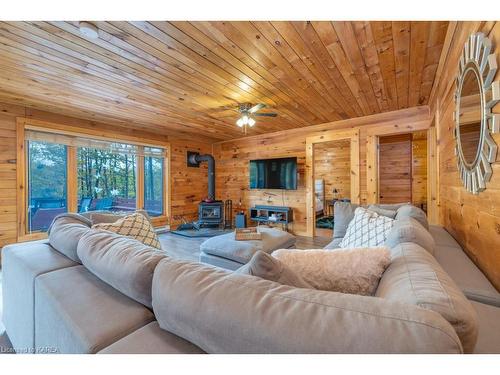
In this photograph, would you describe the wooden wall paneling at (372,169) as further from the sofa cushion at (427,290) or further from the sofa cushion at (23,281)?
the sofa cushion at (23,281)

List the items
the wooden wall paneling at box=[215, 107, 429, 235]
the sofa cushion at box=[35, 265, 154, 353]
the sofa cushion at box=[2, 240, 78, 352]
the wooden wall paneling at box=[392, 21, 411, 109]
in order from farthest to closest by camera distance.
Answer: the wooden wall paneling at box=[215, 107, 429, 235] → the wooden wall paneling at box=[392, 21, 411, 109] → the sofa cushion at box=[2, 240, 78, 352] → the sofa cushion at box=[35, 265, 154, 353]

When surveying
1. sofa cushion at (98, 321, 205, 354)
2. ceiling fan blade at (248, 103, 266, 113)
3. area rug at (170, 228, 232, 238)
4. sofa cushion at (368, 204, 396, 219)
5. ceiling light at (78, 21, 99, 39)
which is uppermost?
ceiling light at (78, 21, 99, 39)

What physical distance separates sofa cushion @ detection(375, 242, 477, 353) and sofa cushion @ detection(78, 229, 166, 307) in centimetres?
92

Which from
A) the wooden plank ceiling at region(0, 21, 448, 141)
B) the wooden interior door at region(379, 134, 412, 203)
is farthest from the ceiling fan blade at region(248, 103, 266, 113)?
the wooden interior door at region(379, 134, 412, 203)

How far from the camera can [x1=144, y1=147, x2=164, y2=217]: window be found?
199 inches

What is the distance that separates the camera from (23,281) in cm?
133

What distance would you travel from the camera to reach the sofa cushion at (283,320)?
492 mm

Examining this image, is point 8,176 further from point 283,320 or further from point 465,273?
point 465,273

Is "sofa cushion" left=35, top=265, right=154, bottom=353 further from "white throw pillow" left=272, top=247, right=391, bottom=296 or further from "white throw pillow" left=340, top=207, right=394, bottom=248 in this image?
"white throw pillow" left=340, top=207, right=394, bottom=248

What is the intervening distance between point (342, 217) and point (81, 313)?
8.24 ft

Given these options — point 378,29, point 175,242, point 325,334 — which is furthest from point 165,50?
point 175,242

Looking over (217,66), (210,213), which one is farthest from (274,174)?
(217,66)

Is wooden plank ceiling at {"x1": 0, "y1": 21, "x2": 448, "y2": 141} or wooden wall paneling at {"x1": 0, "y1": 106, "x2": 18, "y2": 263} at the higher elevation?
wooden plank ceiling at {"x1": 0, "y1": 21, "x2": 448, "y2": 141}
